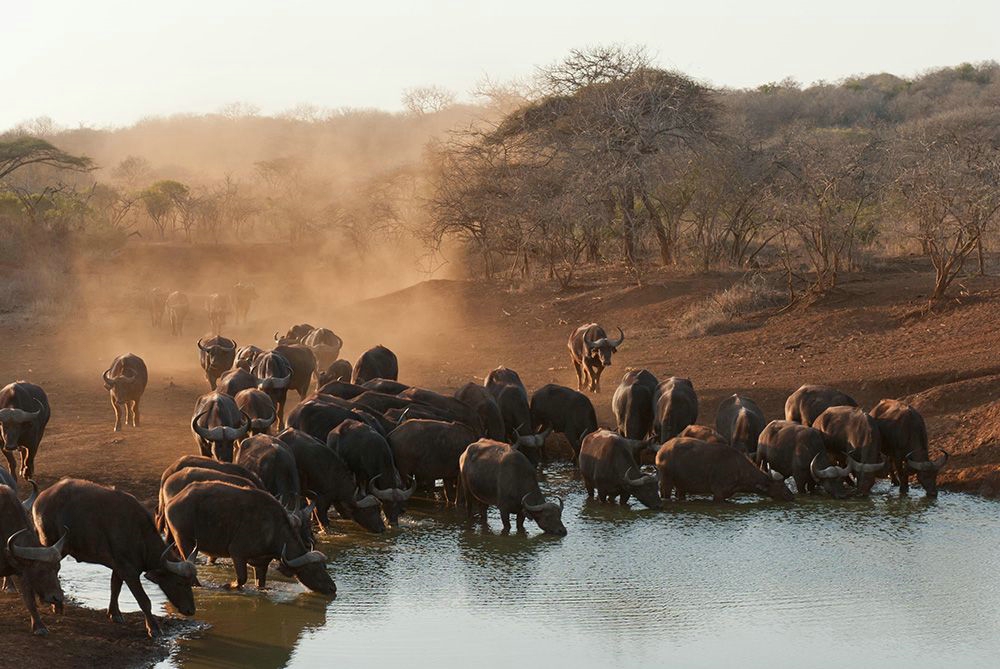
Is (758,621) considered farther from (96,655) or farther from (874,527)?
(96,655)

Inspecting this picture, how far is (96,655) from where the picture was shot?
10.4 m

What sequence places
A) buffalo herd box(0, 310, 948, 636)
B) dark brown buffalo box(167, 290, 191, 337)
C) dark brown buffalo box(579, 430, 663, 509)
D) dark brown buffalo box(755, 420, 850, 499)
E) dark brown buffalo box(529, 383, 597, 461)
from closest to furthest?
buffalo herd box(0, 310, 948, 636)
dark brown buffalo box(579, 430, 663, 509)
dark brown buffalo box(755, 420, 850, 499)
dark brown buffalo box(529, 383, 597, 461)
dark brown buffalo box(167, 290, 191, 337)

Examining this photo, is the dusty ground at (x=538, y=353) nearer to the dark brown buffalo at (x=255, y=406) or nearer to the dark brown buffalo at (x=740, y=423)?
the dark brown buffalo at (x=255, y=406)

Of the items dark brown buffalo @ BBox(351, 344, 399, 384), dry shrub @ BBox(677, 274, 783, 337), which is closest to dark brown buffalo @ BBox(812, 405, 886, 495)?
dark brown buffalo @ BBox(351, 344, 399, 384)

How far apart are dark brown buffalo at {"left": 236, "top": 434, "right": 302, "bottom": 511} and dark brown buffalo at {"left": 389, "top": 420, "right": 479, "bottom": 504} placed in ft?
7.27

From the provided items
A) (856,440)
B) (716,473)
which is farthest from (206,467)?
(856,440)

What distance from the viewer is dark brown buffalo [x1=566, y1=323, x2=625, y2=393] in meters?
23.4

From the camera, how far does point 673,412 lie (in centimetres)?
1856

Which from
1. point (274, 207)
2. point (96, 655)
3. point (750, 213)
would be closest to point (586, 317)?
point (750, 213)

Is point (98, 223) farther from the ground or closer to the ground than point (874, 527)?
farther from the ground

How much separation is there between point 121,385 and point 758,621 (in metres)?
12.3

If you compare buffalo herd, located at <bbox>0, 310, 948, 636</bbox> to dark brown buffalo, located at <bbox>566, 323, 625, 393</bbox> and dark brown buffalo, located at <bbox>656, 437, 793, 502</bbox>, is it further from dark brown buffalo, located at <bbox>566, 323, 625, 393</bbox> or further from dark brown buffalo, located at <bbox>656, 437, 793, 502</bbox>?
dark brown buffalo, located at <bbox>566, 323, 625, 393</bbox>

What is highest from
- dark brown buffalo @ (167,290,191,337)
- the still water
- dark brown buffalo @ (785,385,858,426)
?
dark brown buffalo @ (167,290,191,337)

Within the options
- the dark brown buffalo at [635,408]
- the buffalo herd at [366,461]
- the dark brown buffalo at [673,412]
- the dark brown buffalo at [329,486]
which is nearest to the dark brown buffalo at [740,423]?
the buffalo herd at [366,461]
